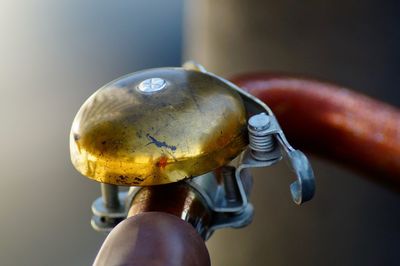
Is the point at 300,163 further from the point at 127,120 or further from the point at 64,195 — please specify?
the point at 64,195

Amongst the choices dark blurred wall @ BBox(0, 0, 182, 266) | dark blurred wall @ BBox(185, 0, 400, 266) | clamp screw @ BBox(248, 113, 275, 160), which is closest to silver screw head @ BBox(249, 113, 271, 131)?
clamp screw @ BBox(248, 113, 275, 160)

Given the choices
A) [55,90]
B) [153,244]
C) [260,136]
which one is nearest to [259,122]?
[260,136]

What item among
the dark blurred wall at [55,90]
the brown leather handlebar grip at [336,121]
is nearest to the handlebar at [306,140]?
the brown leather handlebar grip at [336,121]

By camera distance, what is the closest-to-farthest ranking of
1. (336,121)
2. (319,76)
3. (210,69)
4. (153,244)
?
(153,244)
(336,121)
(319,76)
(210,69)

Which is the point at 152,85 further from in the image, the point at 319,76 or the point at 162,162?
the point at 319,76

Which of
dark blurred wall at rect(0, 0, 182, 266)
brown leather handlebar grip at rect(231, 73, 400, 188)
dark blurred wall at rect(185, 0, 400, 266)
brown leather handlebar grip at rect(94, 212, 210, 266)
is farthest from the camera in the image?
dark blurred wall at rect(0, 0, 182, 266)

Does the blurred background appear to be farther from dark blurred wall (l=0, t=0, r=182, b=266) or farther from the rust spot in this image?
the rust spot

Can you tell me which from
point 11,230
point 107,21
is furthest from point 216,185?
point 107,21

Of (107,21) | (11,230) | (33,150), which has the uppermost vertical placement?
(107,21)
